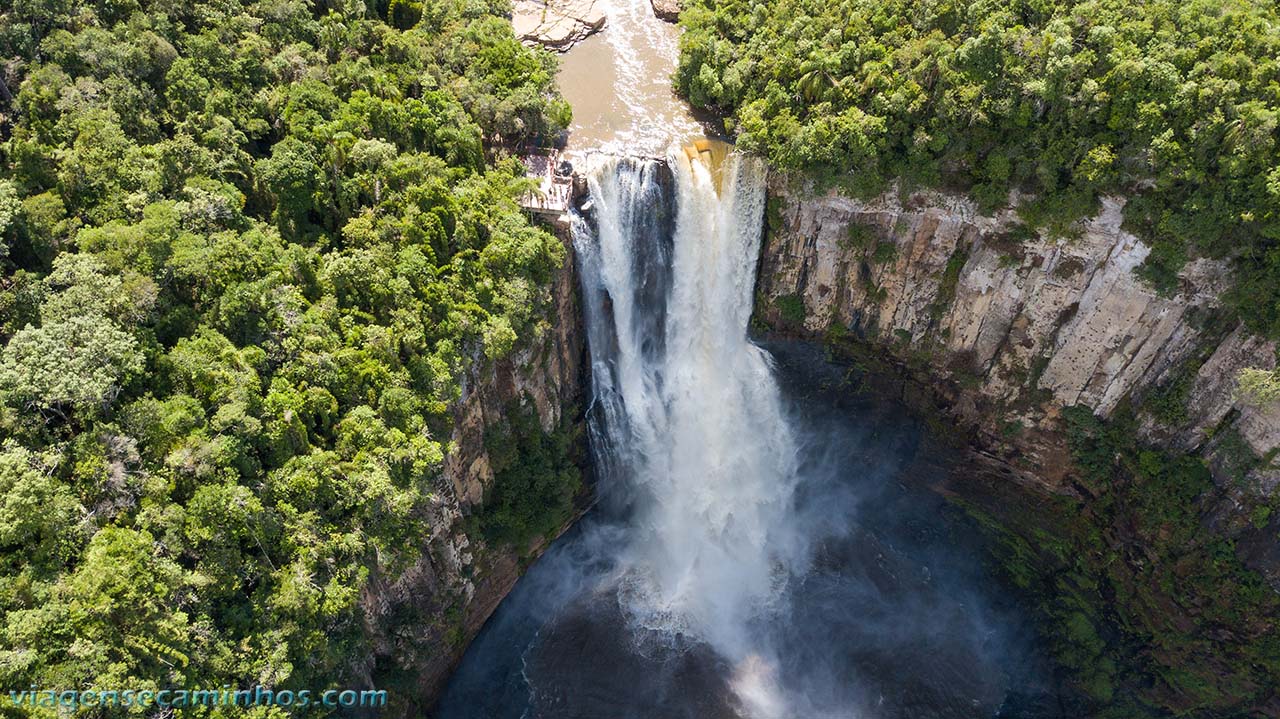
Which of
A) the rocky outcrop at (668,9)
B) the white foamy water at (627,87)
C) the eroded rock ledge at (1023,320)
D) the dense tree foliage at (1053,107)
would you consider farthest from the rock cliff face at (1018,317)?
the rocky outcrop at (668,9)

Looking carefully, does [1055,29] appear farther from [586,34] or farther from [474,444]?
[474,444]

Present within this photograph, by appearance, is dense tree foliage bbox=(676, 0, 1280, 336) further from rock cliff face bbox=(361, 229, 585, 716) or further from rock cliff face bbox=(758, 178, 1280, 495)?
rock cliff face bbox=(361, 229, 585, 716)

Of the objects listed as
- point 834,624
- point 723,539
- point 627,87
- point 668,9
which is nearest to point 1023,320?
point 834,624

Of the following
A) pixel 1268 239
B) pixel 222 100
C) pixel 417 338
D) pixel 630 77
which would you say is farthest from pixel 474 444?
pixel 1268 239

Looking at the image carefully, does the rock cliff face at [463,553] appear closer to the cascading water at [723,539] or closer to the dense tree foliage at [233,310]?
the dense tree foliage at [233,310]

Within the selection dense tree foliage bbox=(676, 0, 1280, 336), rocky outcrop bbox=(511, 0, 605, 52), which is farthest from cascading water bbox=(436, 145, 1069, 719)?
rocky outcrop bbox=(511, 0, 605, 52)
